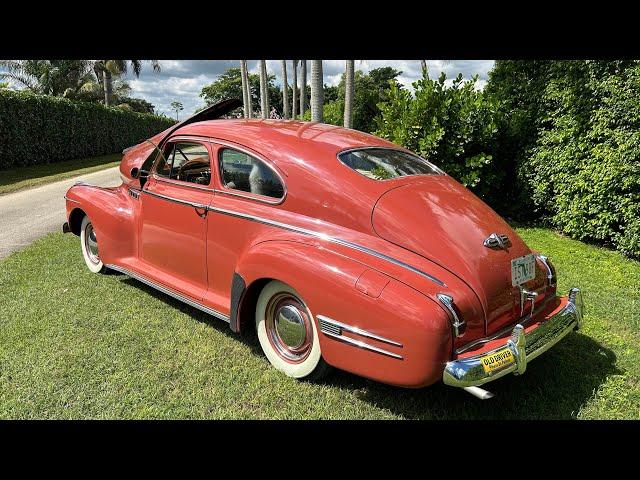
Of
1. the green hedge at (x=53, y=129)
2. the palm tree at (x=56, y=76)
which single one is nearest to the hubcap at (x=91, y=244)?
the green hedge at (x=53, y=129)

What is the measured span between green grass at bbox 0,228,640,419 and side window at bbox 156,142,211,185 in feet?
4.13

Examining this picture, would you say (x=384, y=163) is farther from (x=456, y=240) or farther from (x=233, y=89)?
(x=233, y=89)

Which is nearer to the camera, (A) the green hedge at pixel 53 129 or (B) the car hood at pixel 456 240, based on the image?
(B) the car hood at pixel 456 240

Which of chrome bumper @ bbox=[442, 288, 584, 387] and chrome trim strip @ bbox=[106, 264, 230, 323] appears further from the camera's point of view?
chrome trim strip @ bbox=[106, 264, 230, 323]

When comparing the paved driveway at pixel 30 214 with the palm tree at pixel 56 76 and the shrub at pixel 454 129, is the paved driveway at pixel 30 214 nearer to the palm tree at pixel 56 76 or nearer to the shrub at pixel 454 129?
the shrub at pixel 454 129

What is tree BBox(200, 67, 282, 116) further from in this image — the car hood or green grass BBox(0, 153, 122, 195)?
the car hood

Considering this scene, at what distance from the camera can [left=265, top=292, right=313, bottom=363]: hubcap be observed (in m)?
3.16

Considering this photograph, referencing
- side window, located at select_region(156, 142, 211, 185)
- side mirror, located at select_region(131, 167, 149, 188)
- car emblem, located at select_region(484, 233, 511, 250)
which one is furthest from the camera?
side mirror, located at select_region(131, 167, 149, 188)

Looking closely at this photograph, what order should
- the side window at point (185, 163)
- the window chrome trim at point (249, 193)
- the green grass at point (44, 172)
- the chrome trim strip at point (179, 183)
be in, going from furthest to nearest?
the green grass at point (44, 172) → the side window at point (185, 163) → the chrome trim strip at point (179, 183) → the window chrome trim at point (249, 193)

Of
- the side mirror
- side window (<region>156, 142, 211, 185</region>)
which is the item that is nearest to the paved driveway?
the side mirror

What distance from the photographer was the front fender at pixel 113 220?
15.0 ft

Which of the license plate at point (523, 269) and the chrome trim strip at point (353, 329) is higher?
the license plate at point (523, 269)

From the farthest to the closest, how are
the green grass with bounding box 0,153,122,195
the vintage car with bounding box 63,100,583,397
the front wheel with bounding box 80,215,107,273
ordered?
1. the green grass with bounding box 0,153,122,195
2. the front wheel with bounding box 80,215,107,273
3. the vintage car with bounding box 63,100,583,397
